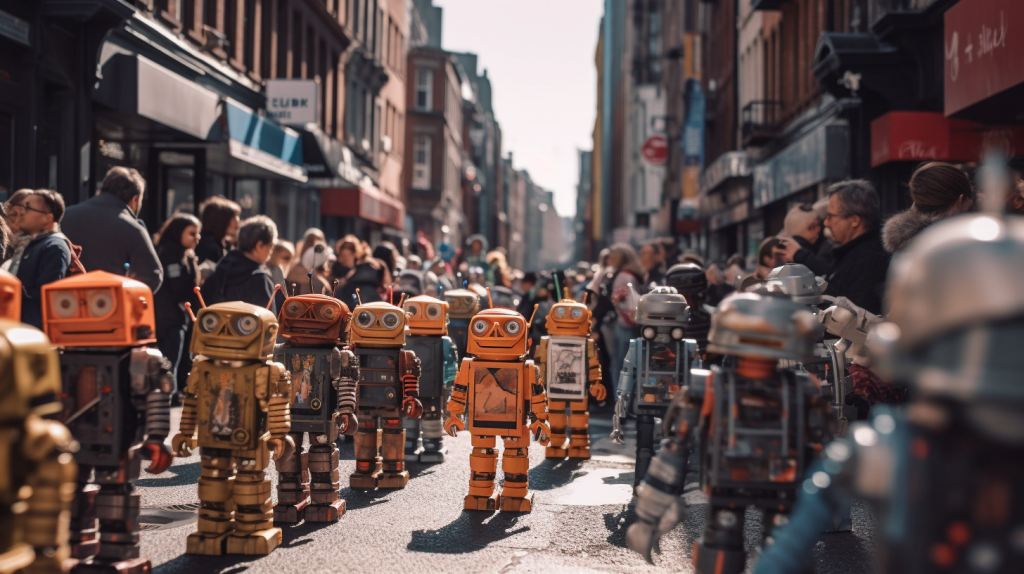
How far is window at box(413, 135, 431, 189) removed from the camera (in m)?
56.7

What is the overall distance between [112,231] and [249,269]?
1.16 metres

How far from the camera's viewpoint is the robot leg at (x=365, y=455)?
312 inches

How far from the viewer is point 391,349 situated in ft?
25.8

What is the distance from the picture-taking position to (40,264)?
7.29 m

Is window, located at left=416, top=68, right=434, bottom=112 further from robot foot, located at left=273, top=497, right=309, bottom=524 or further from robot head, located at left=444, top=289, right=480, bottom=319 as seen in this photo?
robot foot, located at left=273, top=497, right=309, bottom=524

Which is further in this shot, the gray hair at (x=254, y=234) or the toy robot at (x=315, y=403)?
the gray hair at (x=254, y=234)

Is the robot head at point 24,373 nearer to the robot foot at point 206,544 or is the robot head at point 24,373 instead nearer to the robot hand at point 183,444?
the robot hand at point 183,444

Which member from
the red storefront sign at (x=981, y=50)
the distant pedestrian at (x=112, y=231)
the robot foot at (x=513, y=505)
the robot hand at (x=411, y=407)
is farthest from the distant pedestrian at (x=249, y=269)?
the red storefront sign at (x=981, y=50)

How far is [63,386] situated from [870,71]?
12.2 metres

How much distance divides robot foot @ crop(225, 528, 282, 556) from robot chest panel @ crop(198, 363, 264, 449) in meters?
0.54

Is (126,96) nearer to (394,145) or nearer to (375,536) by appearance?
(375,536)

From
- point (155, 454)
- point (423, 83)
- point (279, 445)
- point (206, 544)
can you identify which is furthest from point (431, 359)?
point (423, 83)

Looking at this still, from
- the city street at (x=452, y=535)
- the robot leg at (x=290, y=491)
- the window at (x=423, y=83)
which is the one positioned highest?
the window at (x=423, y=83)

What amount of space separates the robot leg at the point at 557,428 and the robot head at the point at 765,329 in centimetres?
543
